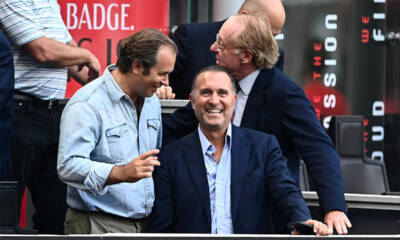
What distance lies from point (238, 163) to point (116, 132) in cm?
49

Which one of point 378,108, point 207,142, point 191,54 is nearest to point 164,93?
point 191,54

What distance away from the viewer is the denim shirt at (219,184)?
12.8 feet

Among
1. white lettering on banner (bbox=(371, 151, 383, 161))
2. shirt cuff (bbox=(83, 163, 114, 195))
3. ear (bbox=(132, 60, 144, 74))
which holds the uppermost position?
ear (bbox=(132, 60, 144, 74))

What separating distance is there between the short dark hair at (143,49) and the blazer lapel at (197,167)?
35cm

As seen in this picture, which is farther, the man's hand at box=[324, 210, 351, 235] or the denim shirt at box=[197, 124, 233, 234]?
the man's hand at box=[324, 210, 351, 235]

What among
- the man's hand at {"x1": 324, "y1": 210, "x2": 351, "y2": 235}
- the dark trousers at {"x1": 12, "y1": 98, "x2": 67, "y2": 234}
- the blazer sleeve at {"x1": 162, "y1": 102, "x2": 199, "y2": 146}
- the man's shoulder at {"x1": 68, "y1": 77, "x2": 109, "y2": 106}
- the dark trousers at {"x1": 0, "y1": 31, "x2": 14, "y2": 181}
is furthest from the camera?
the dark trousers at {"x1": 12, "y1": 98, "x2": 67, "y2": 234}

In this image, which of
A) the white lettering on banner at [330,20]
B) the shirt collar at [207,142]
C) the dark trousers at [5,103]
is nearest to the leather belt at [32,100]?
the dark trousers at [5,103]

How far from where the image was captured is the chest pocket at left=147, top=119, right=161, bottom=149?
4066 millimetres

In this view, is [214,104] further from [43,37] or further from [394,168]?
[394,168]

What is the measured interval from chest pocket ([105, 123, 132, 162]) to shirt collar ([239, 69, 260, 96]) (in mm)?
674

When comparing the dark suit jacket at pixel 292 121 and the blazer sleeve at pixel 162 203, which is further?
the dark suit jacket at pixel 292 121

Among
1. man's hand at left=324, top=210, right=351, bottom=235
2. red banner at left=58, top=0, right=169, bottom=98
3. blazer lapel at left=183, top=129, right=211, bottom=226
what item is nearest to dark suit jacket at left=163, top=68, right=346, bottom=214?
man's hand at left=324, top=210, right=351, bottom=235

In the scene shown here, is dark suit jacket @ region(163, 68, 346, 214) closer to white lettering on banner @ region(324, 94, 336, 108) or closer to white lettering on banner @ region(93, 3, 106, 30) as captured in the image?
white lettering on banner @ region(93, 3, 106, 30)

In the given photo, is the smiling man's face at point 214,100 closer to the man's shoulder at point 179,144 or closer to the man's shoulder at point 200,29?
the man's shoulder at point 179,144
